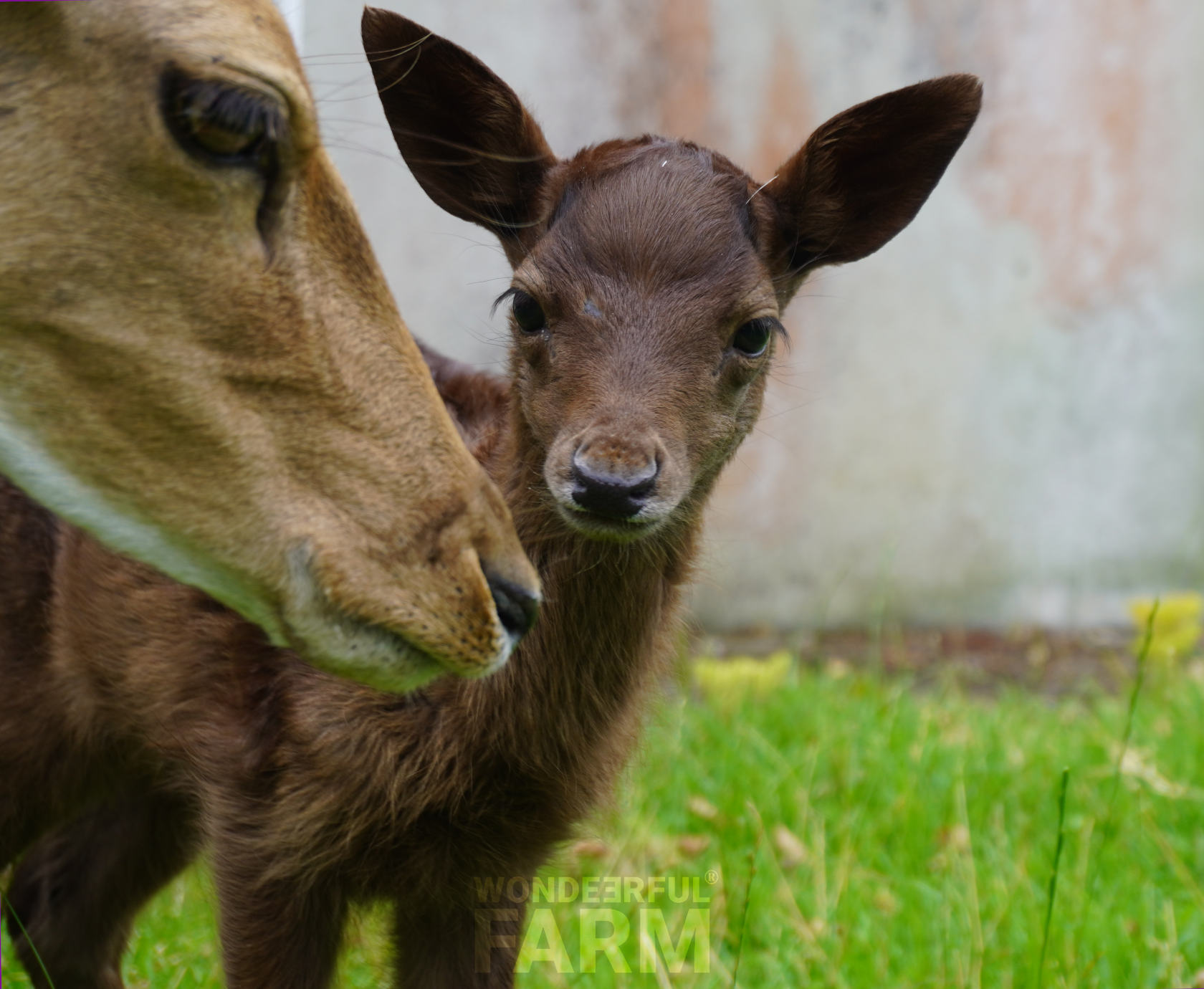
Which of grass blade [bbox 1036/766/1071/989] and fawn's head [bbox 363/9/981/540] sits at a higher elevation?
fawn's head [bbox 363/9/981/540]

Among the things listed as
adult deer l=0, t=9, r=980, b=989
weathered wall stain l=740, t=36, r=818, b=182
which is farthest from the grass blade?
weathered wall stain l=740, t=36, r=818, b=182

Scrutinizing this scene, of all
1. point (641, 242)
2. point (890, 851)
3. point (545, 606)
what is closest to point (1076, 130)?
point (890, 851)

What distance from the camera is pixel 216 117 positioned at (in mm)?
1919

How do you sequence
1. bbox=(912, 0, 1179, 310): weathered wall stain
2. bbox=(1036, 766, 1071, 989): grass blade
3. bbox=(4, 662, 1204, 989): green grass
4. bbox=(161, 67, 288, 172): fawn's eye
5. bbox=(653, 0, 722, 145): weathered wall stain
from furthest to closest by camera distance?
1. bbox=(912, 0, 1179, 310): weathered wall stain
2. bbox=(653, 0, 722, 145): weathered wall stain
3. bbox=(4, 662, 1204, 989): green grass
4. bbox=(1036, 766, 1071, 989): grass blade
5. bbox=(161, 67, 288, 172): fawn's eye

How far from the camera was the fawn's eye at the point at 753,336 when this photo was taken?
3.06m

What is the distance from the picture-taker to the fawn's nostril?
2.16 m

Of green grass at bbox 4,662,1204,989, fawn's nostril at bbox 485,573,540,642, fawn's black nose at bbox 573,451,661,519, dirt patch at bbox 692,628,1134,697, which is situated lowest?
green grass at bbox 4,662,1204,989

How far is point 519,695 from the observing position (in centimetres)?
291

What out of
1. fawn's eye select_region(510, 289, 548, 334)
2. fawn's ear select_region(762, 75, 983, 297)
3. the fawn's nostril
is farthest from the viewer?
fawn's ear select_region(762, 75, 983, 297)

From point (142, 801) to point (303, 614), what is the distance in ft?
6.03

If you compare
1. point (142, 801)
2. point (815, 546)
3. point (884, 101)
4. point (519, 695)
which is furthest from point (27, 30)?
point (815, 546)

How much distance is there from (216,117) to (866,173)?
1.82 metres

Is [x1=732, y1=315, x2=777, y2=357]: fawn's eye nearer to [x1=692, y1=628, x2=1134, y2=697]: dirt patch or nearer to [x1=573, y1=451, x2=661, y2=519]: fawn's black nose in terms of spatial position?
[x1=573, y1=451, x2=661, y2=519]: fawn's black nose

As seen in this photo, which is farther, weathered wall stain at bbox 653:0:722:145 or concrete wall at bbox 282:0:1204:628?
concrete wall at bbox 282:0:1204:628
